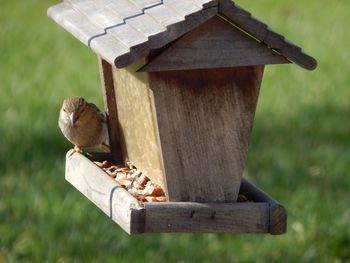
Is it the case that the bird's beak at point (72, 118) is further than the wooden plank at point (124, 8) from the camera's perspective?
Yes

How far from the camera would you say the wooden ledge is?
13.6 feet

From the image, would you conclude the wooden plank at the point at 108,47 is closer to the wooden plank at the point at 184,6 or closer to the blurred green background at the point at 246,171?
the wooden plank at the point at 184,6

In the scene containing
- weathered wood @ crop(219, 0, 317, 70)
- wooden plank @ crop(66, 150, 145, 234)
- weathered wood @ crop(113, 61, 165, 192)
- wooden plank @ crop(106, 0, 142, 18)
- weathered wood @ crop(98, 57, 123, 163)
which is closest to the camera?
weathered wood @ crop(219, 0, 317, 70)

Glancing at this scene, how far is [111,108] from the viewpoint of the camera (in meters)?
5.06

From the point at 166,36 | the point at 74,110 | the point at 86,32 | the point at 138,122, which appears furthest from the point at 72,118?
the point at 166,36

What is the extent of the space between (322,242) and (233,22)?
2.99m

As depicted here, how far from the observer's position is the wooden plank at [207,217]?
419 centimetres

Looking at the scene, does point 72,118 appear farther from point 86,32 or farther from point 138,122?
point 86,32

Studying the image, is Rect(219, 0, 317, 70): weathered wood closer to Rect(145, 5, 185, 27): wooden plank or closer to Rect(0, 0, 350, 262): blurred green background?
Rect(145, 5, 185, 27): wooden plank

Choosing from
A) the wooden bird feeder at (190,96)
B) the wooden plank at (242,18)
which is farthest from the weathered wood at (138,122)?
the wooden plank at (242,18)

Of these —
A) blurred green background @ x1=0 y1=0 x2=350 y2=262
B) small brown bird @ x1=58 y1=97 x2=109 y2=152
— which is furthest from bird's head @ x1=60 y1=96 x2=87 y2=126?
blurred green background @ x1=0 y1=0 x2=350 y2=262

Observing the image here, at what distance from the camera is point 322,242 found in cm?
674

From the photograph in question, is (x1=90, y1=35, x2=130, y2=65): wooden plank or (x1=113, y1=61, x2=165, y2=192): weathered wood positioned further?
(x1=113, y1=61, x2=165, y2=192): weathered wood

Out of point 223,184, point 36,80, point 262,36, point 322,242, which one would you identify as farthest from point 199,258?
point 36,80
